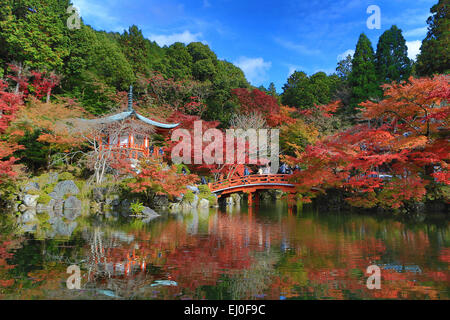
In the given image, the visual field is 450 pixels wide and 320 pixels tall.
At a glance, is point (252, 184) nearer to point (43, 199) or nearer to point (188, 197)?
point (188, 197)

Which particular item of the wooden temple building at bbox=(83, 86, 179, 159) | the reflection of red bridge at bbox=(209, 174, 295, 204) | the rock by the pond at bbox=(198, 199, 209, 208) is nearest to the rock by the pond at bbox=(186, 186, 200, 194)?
the rock by the pond at bbox=(198, 199, 209, 208)

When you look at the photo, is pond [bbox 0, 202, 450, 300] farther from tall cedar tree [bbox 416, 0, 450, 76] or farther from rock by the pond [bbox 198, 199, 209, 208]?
tall cedar tree [bbox 416, 0, 450, 76]

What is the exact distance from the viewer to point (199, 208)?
1512 cm

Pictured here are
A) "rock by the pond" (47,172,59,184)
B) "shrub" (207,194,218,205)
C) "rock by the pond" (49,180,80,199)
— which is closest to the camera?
"rock by the pond" (49,180,80,199)

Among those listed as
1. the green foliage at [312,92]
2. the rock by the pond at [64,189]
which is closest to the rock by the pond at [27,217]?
the rock by the pond at [64,189]

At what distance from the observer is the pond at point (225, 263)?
3.73 meters

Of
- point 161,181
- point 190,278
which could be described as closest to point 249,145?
point 161,181

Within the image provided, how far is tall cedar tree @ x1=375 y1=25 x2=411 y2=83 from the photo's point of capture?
24016 mm

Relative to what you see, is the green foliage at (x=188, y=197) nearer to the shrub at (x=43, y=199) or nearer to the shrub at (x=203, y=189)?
the shrub at (x=203, y=189)

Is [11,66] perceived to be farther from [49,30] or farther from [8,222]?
[8,222]

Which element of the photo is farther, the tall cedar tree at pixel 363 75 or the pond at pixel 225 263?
the tall cedar tree at pixel 363 75

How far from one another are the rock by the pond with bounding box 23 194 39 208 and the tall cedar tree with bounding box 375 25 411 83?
25080 millimetres

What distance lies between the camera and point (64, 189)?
13281 millimetres

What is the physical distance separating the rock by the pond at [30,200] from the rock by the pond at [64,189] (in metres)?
0.60
